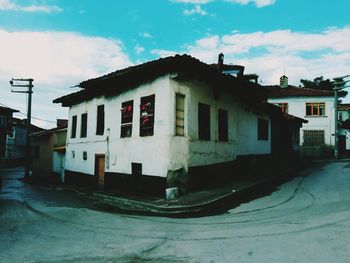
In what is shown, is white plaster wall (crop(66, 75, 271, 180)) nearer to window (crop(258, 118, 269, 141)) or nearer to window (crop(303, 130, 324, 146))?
window (crop(258, 118, 269, 141))

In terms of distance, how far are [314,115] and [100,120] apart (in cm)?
2488

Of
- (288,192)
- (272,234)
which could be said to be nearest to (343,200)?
(288,192)

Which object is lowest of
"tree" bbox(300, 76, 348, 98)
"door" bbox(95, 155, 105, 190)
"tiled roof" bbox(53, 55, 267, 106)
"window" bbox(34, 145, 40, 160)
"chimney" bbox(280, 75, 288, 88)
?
"door" bbox(95, 155, 105, 190)

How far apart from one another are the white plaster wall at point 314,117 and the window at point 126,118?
23693mm

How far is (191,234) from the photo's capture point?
6.99 meters

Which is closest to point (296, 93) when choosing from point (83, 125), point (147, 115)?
point (83, 125)

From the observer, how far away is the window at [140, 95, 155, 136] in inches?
509

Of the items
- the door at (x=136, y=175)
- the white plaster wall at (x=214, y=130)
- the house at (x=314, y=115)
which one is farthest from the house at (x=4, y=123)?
the white plaster wall at (x=214, y=130)

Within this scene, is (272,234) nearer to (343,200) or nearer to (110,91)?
(343,200)

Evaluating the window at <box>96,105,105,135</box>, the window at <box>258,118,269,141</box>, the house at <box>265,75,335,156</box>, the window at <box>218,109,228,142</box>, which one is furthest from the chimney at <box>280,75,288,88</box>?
the window at <box>96,105,105,135</box>

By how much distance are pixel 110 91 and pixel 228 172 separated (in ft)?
24.1

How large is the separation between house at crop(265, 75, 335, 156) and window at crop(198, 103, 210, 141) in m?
22.2

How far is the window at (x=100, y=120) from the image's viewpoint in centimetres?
1682

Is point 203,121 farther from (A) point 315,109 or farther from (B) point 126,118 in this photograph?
(A) point 315,109
